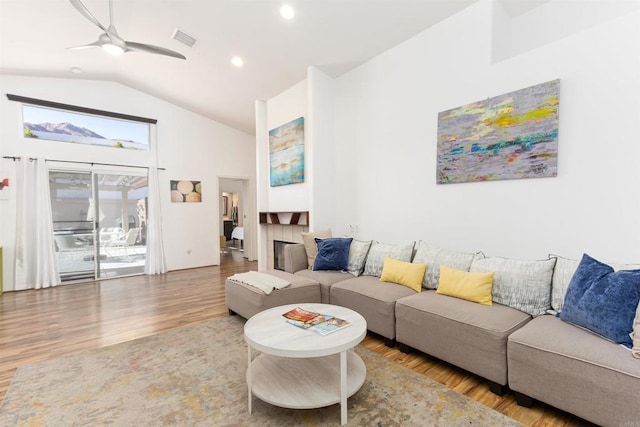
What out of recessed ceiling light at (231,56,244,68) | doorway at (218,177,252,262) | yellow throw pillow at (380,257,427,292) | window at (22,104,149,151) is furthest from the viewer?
doorway at (218,177,252,262)

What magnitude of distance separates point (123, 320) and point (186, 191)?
11.3 feet

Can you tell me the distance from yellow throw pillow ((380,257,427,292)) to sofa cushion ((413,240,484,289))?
74 mm

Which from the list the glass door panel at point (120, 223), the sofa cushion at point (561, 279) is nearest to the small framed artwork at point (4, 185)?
the glass door panel at point (120, 223)

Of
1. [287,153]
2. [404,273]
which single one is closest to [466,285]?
[404,273]

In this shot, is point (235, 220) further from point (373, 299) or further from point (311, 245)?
point (373, 299)

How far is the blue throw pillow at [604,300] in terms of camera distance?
167cm

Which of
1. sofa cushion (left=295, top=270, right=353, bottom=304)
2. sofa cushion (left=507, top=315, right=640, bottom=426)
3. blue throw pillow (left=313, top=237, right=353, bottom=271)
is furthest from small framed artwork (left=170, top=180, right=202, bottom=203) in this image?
sofa cushion (left=507, top=315, right=640, bottom=426)

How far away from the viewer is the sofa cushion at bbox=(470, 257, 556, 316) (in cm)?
221

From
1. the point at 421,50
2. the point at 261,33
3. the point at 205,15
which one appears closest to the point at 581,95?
the point at 421,50

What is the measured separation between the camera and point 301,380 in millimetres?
1854

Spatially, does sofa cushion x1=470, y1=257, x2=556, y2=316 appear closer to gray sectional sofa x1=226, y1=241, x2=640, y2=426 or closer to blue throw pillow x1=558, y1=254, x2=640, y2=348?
gray sectional sofa x1=226, y1=241, x2=640, y2=426

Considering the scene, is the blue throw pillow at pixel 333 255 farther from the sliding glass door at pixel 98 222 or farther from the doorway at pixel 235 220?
the sliding glass door at pixel 98 222

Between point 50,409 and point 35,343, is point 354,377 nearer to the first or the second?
point 50,409

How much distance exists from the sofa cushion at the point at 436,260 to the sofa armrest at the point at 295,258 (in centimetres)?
148
